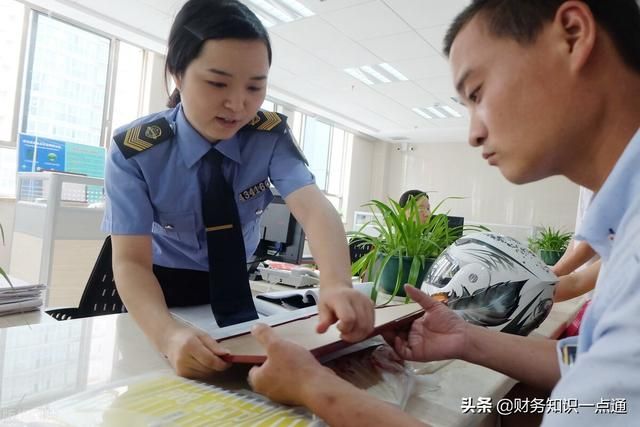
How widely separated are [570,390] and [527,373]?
379mm

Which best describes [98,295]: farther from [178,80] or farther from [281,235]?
[281,235]

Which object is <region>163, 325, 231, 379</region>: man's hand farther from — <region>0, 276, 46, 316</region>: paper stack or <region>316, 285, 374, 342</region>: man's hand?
<region>0, 276, 46, 316</region>: paper stack

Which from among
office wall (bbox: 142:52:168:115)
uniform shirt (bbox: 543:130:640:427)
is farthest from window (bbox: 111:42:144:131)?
uniform shirt (bbox: 543:130:640:427)

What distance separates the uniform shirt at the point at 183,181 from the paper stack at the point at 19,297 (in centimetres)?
36

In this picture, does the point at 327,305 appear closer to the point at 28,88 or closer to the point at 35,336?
the point at 35,336

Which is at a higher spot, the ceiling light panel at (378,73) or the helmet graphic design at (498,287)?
the ceiling light panel at (378,73)

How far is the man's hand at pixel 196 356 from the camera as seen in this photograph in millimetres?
512

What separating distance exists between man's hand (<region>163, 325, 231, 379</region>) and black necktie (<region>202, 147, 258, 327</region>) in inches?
11.2

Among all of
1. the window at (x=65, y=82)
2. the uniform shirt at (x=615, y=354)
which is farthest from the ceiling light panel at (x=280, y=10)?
the uniform shirt at (x=615, y=354)

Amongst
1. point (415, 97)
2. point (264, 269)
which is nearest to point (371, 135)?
point (415, 97)

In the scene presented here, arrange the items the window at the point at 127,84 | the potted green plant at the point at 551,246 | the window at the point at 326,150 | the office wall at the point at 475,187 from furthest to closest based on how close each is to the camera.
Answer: the office wall at the point at 475,187
the window at the point at 326,150
the window at the point at 127,84
the potted green plant at the point at 551,246

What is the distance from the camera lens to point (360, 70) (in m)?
5.02

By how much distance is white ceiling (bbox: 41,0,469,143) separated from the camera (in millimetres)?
3539

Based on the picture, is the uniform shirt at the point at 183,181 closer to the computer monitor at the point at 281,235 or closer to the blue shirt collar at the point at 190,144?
the blue shirt collar at the point at 190,144
